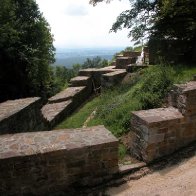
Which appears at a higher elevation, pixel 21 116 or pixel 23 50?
pixel 23 50

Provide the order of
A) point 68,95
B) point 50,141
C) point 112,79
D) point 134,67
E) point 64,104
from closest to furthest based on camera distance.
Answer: point 50,141, point 64,104, point 68,95, point 112,79, point 134,67

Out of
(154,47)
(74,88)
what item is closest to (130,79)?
(154,47)

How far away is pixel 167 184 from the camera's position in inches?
219

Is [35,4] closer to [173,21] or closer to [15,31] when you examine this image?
[15,31]

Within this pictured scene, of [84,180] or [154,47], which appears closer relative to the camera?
[84,180]

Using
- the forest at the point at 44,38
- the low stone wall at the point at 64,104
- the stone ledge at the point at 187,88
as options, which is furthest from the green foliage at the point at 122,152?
the forest at the point at 44,38

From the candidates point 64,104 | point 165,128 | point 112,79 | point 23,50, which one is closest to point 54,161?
point 165,128

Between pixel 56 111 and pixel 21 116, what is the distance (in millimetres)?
3160

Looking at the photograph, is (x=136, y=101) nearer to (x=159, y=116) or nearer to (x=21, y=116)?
(x=159, y=116)

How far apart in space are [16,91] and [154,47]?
12.6 m

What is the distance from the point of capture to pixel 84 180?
5.69 metres

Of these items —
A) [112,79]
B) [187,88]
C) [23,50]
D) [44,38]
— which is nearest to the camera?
[187,88]

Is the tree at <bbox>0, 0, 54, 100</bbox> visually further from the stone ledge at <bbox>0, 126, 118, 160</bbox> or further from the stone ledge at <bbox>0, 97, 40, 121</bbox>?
the stone ledge at <bbox>0, 126, 118, 160</bbox>

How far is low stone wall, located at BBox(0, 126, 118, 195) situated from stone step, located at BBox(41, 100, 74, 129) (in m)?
4.04
